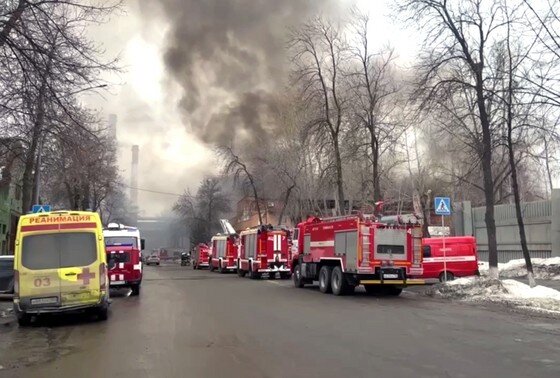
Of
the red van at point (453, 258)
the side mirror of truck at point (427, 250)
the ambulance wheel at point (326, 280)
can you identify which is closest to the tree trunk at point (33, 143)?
the ambulance wheel at point (326, 280)

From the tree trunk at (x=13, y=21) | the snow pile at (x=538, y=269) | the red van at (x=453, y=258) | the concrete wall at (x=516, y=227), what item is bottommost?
the snow pile at (x=538, y=269)

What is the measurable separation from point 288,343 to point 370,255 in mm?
8891

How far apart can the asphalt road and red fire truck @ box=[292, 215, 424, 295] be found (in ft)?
9.03

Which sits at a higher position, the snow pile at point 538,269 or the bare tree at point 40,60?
the bare tree at point 40,60

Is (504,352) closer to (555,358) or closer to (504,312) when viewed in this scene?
(555,358)

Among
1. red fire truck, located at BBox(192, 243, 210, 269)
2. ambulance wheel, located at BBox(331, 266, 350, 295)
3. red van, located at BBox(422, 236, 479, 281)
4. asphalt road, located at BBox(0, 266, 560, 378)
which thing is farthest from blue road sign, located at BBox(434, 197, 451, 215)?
red fire truck, located at BBox(192, 243, 210, 269)

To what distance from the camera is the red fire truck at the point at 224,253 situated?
37.7 meters

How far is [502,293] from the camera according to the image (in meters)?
15.9

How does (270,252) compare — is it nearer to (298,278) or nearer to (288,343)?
(298,278)

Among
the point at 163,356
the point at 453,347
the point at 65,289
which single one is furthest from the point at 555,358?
the point at 65,289

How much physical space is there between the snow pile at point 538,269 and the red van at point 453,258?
339 centimetres

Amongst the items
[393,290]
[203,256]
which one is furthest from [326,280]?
[203,256]

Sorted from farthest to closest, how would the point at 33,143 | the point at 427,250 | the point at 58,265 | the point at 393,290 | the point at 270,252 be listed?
the point at 270,252, the point at 427,250, the point at 33,143, the point at 393,290, the point at 58,265

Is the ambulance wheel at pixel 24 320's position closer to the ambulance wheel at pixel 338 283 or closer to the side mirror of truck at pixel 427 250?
the ambulance wheel at pixel 338 283
